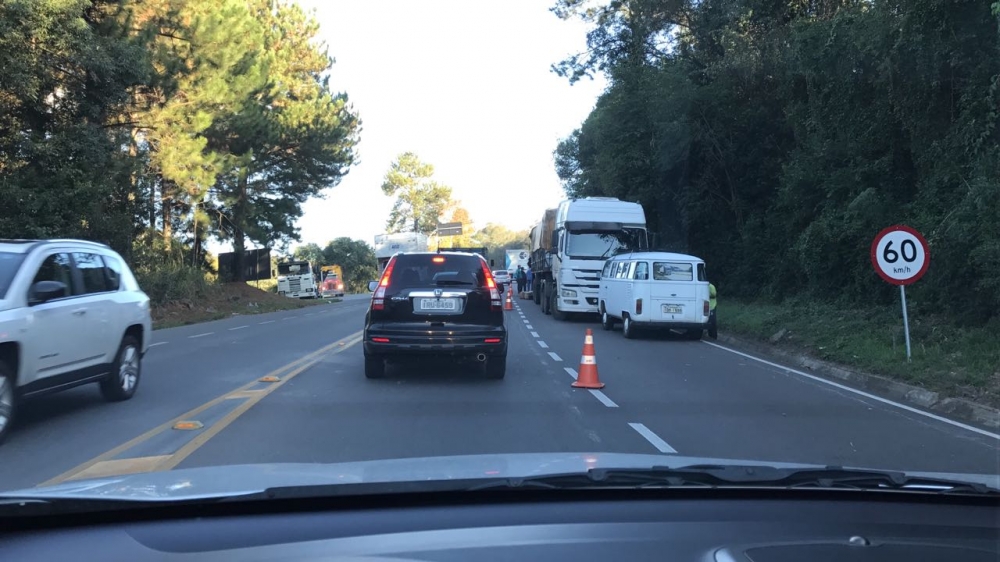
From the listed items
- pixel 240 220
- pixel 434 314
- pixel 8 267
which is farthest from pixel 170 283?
pixel 8 267

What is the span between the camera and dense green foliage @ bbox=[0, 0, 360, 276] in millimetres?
19250

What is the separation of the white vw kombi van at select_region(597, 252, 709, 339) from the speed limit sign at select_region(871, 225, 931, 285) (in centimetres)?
528

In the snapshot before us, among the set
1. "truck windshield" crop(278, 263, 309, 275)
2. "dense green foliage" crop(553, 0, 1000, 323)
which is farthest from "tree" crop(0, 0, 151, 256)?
"truck windshield" crop(278, 263, 309, 275)

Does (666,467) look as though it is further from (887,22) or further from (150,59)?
(150,59)

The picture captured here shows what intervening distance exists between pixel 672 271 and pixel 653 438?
1044 centimetres

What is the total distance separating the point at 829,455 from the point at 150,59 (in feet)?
75.7

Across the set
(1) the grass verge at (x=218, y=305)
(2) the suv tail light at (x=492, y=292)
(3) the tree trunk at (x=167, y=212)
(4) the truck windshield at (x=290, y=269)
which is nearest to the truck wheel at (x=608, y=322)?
(2) the suv tail light at (x=492, y=292)

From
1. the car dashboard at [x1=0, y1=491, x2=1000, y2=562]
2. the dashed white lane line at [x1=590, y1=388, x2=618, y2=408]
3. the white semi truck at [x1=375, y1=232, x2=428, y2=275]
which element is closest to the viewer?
the car dashboard at [x1=0, y1=491, x2=1000, y2=562]

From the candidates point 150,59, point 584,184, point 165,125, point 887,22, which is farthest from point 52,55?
point 584,184

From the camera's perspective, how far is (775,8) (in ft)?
74.8

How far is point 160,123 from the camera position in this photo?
993 inches

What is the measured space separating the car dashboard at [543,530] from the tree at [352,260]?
8665 cm

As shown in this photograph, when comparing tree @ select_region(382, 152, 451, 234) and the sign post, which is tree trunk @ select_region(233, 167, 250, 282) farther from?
tree @ select_region(382, 152, 451, 234)

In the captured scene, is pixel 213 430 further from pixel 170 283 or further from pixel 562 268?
pixel 170 283
